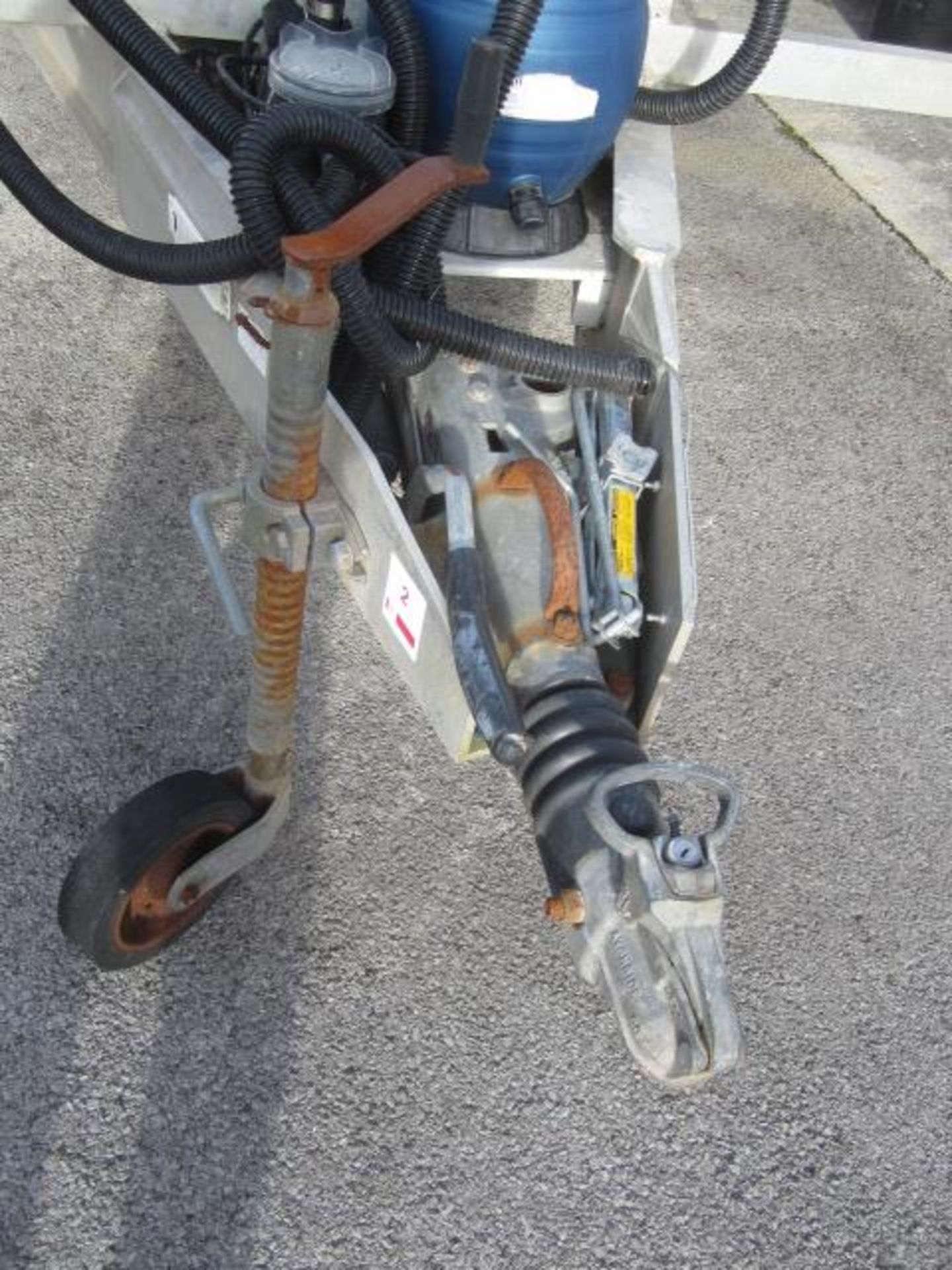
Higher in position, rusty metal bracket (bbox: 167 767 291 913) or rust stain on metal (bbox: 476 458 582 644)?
rust stain on metal (bbox: 476 458 582 644)

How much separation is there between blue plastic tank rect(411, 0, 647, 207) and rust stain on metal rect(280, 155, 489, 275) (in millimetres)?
722

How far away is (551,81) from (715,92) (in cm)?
57

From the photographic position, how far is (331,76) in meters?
1.70

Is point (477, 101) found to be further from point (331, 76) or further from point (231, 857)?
point (231, 857)

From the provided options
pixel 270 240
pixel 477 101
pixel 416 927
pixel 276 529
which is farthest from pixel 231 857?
pixel 477 101

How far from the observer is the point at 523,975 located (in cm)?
191

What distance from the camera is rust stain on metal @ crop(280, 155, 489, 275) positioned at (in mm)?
1119

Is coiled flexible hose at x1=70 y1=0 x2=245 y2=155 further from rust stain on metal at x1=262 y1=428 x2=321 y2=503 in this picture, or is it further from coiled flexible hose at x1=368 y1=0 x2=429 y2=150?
rust stain on metal at x1=262 y1=428 x2=321 y2=503

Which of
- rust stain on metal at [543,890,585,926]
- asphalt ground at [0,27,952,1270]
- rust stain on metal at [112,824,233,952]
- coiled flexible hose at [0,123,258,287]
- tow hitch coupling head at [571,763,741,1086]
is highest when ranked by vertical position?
coiled flexible hose at [0,123,258,287]

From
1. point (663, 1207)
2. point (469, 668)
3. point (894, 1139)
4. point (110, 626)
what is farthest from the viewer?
point (110, 626)

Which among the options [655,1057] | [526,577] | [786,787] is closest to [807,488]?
[786,787]

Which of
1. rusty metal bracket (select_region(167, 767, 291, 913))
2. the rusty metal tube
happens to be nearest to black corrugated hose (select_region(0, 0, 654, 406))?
the rusty metal tube

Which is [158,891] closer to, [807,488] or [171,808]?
[171,808]

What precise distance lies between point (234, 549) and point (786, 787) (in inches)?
45.7
